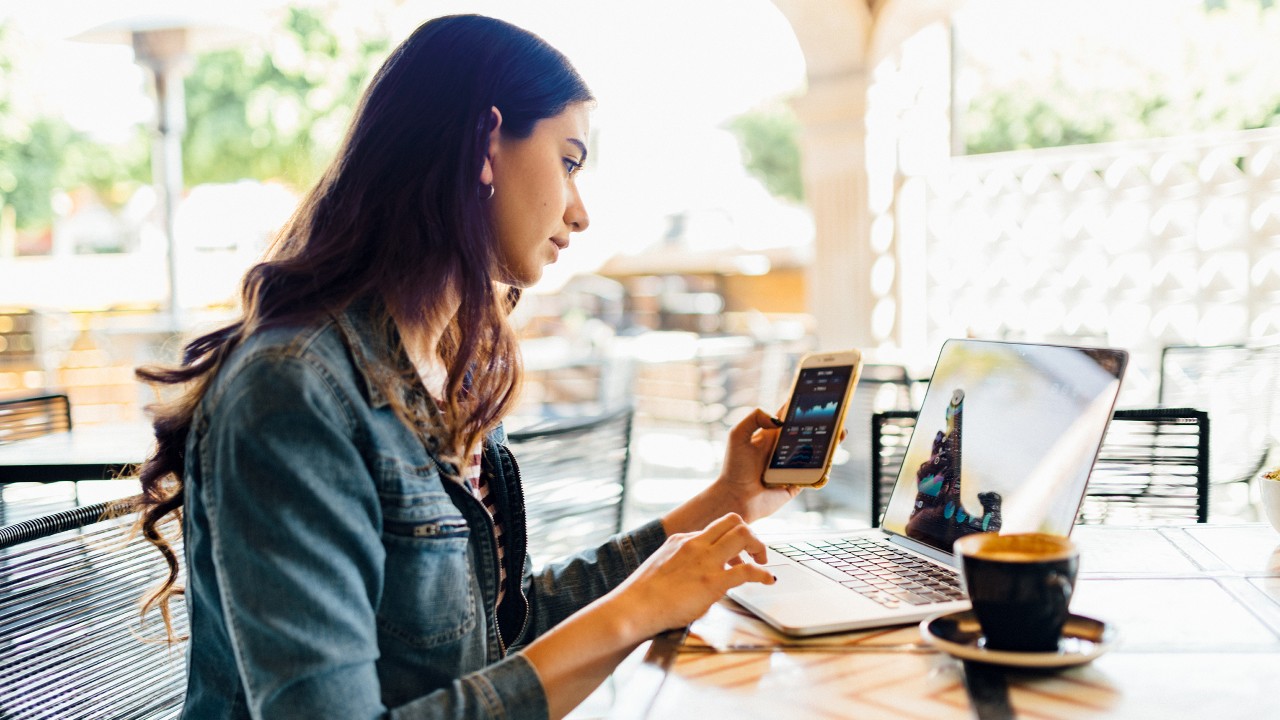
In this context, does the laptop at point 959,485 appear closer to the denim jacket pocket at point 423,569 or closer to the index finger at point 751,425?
the index finger at point 751,425

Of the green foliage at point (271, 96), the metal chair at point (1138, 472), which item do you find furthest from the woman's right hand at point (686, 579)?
the green foliage at point (271, 96)

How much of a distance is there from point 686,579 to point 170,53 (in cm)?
473

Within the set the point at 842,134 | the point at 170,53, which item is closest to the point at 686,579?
the point at 842,134

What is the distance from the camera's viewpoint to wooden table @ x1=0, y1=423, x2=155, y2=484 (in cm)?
183

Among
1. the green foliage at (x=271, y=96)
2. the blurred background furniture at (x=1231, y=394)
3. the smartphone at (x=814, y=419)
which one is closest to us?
the smartphone at (x=814, y=419)

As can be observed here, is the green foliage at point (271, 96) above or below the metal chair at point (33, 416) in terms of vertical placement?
above

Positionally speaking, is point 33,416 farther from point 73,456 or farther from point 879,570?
point 879,570

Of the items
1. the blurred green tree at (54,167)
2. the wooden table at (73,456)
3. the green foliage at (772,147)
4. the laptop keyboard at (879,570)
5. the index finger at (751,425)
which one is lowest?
the laptop keyboard at (879,570)

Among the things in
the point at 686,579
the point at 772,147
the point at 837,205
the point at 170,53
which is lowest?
the point at 686,579

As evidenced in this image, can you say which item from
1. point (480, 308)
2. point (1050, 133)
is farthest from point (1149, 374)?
point (1050, 133)

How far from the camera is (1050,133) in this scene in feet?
40.1

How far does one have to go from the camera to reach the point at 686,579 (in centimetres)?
94

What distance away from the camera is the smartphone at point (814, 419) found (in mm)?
1215

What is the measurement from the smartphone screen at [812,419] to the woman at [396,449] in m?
0.24
